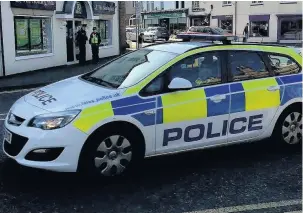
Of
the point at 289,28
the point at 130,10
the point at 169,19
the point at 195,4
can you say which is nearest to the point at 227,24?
the point at 195,4

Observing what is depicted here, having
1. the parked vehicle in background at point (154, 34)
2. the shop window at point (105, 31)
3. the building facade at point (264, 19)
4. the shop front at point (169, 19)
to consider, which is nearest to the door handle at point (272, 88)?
the shop window at point (105, 31)

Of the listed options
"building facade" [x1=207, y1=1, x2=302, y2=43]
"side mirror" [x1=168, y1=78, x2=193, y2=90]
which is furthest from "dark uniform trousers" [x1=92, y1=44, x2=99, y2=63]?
"building facade" [x1=207, y1=1, x2=302, y2=43]

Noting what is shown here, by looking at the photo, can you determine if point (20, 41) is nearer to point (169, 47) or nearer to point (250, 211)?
point (169, 47)

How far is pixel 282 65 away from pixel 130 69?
197 centimetres

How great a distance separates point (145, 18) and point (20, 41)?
43.1 meters

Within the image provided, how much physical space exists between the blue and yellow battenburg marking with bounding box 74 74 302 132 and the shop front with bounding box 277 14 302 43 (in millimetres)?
34487

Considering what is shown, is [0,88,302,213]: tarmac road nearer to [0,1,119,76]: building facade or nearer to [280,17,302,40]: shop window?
[0,1,119,76]: building facade

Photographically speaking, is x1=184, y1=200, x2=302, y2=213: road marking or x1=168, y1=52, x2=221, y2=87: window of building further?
x1=168, y1=52, x2=221, y2=87: window of building

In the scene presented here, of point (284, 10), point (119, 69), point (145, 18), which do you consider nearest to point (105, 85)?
point (119, 69)

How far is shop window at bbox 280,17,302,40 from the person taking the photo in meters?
37.8

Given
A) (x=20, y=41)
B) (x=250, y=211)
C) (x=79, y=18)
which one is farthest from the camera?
(x=79, y=18)

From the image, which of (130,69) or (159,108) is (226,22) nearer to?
(130,69)

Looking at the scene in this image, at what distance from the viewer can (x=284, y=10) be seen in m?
38.2

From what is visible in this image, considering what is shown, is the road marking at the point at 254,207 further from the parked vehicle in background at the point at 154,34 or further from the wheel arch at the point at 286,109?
the parked vehicle in background at the point at 154,34
